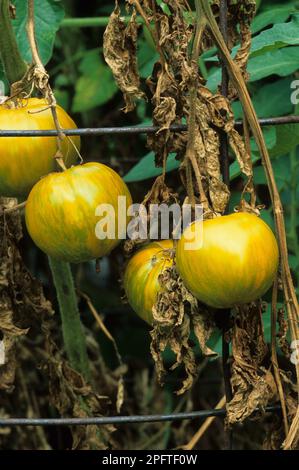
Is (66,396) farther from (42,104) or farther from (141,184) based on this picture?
(141,184)

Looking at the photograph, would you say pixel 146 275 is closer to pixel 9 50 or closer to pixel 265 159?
pixel 265 159

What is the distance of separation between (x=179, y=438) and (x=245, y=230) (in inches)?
35.6

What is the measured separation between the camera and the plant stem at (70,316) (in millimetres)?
1138

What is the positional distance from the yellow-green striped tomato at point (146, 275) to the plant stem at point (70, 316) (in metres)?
0.25

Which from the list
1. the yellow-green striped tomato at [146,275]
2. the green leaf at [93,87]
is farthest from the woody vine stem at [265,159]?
the green leaf at [93,87]

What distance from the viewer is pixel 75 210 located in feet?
2.69

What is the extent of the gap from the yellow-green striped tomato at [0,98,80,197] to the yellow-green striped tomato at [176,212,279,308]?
0.17 meters

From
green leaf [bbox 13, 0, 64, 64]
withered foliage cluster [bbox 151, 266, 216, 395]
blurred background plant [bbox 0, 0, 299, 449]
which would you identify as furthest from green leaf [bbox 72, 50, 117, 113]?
withered foliage cluster [bbox 151, 266, 216, 395]

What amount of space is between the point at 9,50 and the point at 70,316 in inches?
15.2

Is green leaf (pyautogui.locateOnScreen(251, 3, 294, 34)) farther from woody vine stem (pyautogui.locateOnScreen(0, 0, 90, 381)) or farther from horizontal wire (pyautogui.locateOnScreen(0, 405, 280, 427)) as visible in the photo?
horizontal wire (pyautogui.locateOnScreen(0, 405, 280, 427))

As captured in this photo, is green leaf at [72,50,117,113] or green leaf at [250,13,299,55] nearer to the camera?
green leaf at [250,13,299,55]

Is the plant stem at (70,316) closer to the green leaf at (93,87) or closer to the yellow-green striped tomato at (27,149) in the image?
the yellow-green striped tomato at (27,149)

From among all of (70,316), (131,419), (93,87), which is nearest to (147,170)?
(70,316)

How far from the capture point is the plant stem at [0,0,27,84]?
0.98 m
